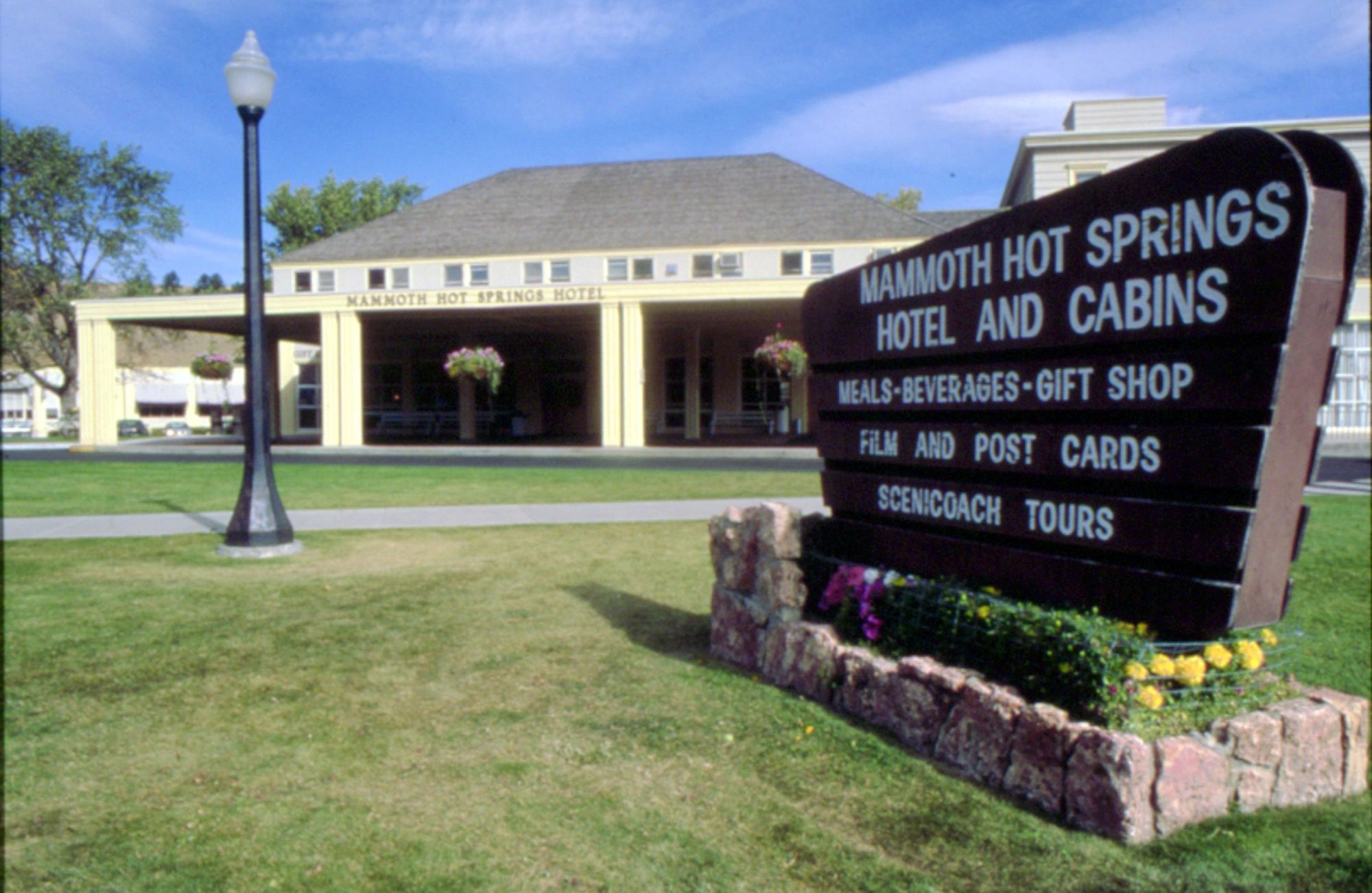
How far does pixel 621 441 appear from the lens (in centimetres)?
2862

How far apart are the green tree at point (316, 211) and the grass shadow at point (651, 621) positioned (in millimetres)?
63267

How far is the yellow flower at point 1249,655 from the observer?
3.62 m

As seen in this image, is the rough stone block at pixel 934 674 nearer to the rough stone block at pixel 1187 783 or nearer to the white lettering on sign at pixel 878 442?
the rough stone block at pixel 1187 783

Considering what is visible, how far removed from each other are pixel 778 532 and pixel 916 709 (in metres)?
1.29

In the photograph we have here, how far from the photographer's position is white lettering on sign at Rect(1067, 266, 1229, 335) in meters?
3.45

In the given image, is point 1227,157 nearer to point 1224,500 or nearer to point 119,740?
point 1224,500

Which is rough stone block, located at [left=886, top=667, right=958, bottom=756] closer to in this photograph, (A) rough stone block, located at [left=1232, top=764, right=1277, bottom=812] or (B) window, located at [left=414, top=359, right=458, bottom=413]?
(A) rough stone block, located at [left=1232, top=764, right=1277, bottom=812]

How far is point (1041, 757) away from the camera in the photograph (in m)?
3.59

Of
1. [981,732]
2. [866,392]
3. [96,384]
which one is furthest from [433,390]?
[981,732]

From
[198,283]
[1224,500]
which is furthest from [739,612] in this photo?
[198,283]

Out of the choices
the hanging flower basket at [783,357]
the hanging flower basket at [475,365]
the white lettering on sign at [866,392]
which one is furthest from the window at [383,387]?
the white lettering on sign at [866,392]

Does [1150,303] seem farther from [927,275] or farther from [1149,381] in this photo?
[927,275]

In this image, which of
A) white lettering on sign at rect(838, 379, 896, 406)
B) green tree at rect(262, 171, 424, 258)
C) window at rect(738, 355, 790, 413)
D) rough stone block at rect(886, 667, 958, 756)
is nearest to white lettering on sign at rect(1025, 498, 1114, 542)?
rough stone block at rect(886, 667, 958, 756)

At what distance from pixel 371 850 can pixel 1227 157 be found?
380cm
